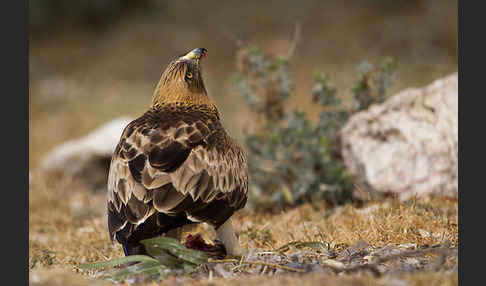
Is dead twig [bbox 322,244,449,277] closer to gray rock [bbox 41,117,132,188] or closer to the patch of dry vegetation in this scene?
the patch of dry vegetation

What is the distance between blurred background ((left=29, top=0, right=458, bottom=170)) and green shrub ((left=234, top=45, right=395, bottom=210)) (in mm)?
2937

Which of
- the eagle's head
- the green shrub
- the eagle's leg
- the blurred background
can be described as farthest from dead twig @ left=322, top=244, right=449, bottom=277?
the blurred background

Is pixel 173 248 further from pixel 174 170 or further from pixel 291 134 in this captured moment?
pixel 291 134

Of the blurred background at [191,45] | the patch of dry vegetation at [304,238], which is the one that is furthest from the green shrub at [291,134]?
the blurred background at [191,45]

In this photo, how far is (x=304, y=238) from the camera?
4340 millimetres

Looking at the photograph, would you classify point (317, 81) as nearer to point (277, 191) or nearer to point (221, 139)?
point (277, 191)

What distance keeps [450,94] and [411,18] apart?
873 cm

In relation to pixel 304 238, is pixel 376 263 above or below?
above

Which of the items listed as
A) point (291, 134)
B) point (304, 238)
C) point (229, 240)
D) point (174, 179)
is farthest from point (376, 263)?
point (291, 134)

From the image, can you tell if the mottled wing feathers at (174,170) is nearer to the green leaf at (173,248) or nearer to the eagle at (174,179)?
the eagle at (174,179)

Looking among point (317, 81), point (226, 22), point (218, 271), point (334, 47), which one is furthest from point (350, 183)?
point (226, 22)

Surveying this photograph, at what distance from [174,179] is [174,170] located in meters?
0.08

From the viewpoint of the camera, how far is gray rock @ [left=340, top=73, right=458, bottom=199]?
207 inches

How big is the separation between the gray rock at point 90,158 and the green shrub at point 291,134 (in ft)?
7.46
